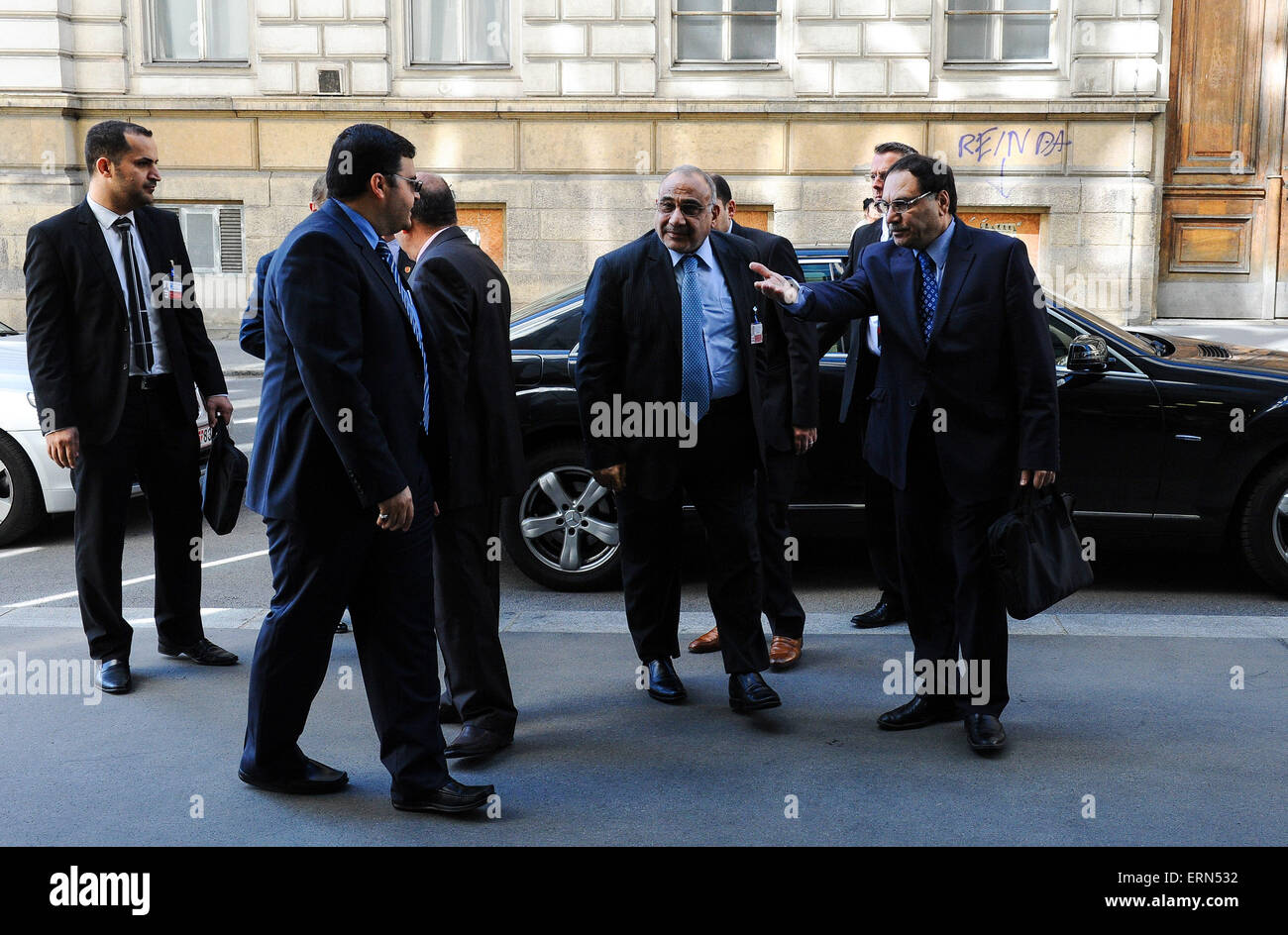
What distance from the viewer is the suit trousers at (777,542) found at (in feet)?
18.1

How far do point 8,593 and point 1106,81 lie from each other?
43.9ft

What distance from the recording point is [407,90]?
1641 cm

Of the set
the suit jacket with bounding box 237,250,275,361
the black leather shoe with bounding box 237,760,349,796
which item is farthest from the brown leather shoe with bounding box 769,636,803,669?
the suit jacket with bounding box 237,250,275,361

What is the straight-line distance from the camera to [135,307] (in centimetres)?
524

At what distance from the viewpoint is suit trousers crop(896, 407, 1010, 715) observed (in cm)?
448

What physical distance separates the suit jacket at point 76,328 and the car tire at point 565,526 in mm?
2158

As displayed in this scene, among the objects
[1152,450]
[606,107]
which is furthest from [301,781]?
[606,107]

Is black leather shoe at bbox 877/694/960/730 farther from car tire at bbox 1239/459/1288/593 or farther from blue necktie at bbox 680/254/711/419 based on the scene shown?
car tire at bbox 1239/459/1288/593

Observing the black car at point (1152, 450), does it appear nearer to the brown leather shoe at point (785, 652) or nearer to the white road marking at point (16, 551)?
the brown leather shoe at point (785, 652)

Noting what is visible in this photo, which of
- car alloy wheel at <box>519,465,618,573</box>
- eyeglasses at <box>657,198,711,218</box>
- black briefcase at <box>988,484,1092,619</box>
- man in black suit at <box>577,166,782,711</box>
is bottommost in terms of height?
car alloy wheel at <box>519,465,618,573</box>

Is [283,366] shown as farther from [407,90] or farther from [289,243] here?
[407,90]

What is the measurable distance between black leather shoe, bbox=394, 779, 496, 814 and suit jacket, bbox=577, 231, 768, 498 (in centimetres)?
133

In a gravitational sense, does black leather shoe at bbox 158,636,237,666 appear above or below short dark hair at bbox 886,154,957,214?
below

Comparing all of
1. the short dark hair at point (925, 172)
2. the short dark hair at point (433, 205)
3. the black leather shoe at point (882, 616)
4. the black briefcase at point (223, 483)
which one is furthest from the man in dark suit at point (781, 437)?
the black briefcase at point (223, 483)
